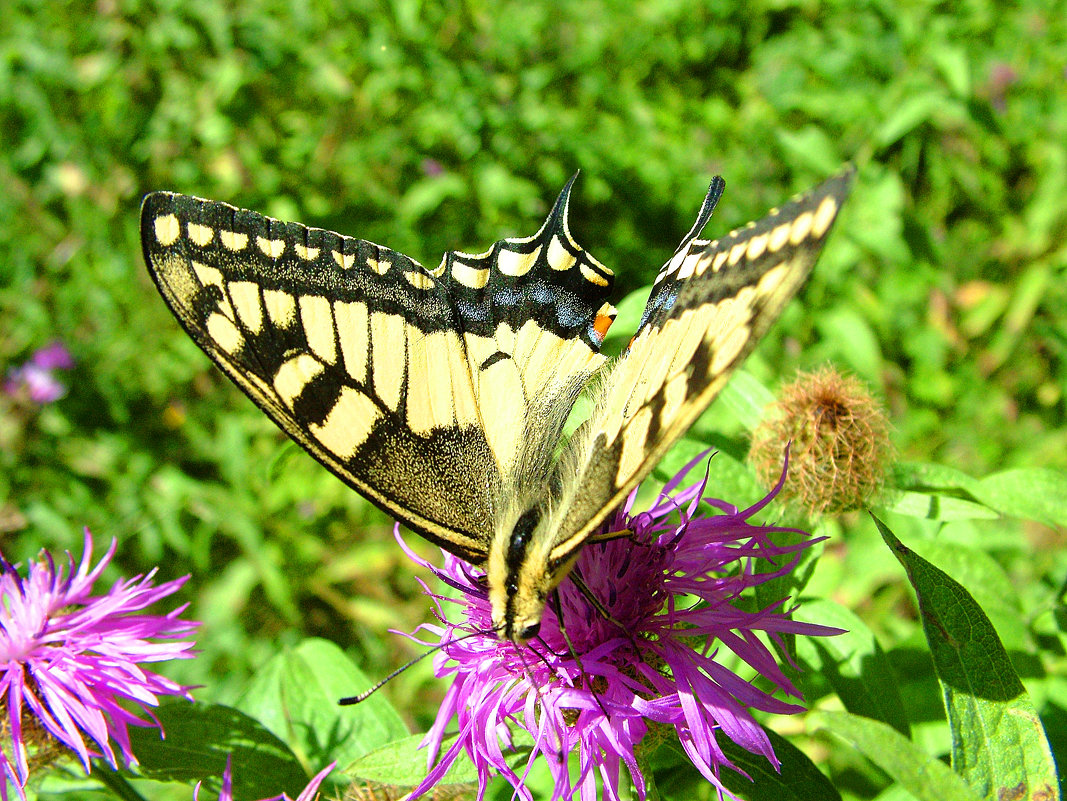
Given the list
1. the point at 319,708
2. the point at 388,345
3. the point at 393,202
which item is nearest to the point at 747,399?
the point at 388,345

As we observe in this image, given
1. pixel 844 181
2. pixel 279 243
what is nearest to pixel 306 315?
pixel 279 243

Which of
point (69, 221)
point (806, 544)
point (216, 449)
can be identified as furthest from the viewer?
point (69, 221)

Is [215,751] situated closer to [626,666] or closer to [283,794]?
[283,794]

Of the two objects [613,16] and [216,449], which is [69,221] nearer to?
[216,449]

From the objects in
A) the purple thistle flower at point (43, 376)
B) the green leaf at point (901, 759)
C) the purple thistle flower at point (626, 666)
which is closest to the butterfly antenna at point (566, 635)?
the purple thistle flower at point (626, 666)

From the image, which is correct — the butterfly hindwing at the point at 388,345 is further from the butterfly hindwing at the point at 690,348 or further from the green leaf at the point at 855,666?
the green leaf at the point at 855,666

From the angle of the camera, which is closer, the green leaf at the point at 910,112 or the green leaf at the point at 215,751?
the green leaf at the point at 215,751
